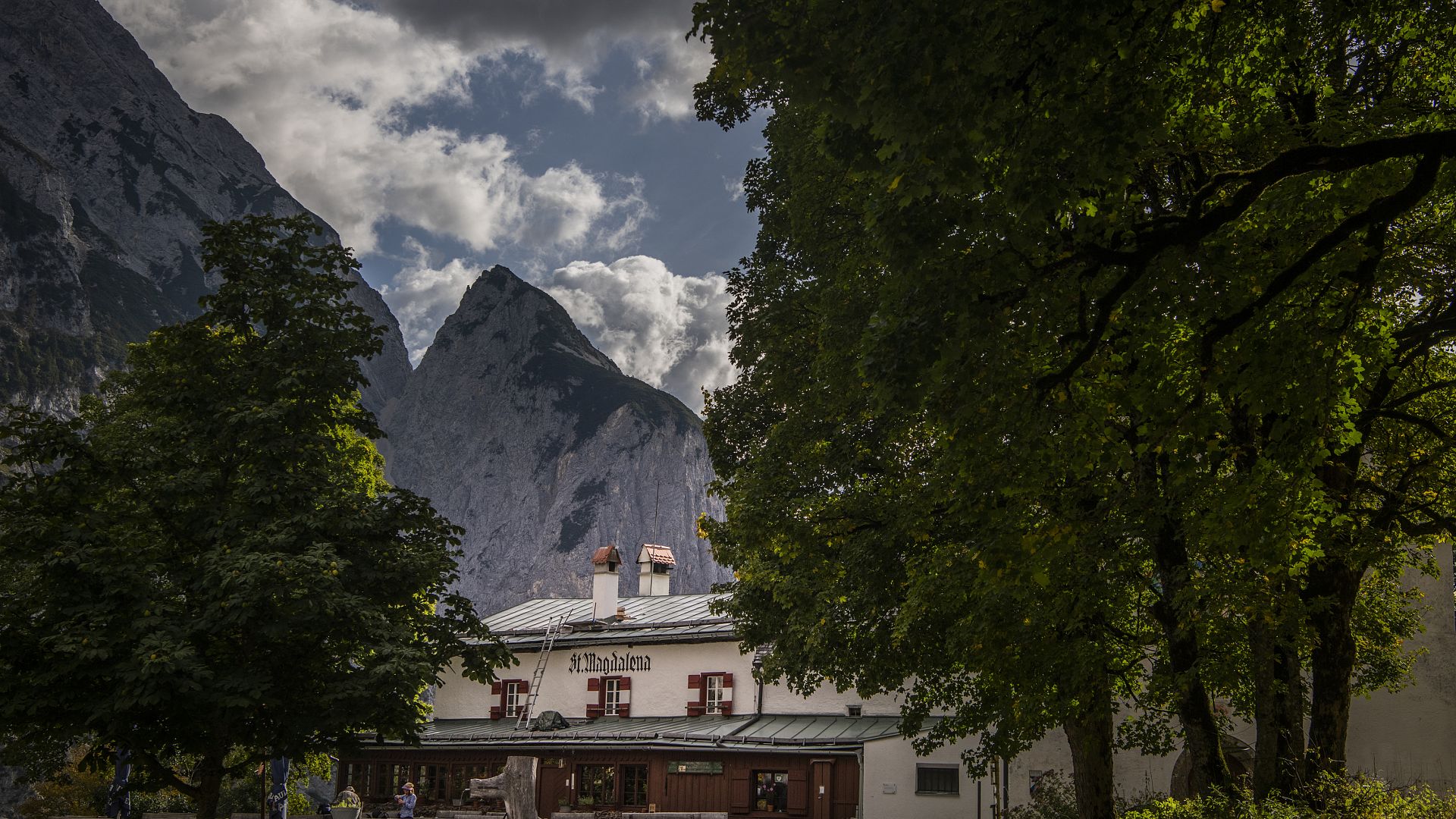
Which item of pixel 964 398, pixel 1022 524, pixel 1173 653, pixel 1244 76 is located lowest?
pixel 1173 653

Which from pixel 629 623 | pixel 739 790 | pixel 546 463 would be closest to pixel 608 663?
pixel 629 623

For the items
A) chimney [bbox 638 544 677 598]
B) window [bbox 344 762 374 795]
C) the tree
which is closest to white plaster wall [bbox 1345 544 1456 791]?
the tree

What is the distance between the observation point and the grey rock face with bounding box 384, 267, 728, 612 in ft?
541

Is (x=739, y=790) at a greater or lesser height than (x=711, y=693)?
lesser

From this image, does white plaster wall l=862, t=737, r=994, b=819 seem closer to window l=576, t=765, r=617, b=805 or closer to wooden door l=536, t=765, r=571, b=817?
window l=576, t=765, r=617, b=805

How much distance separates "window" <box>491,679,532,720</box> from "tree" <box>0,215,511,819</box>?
22609mm

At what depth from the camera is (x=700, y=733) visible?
33.7 m

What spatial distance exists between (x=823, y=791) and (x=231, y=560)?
→ 20.5 m

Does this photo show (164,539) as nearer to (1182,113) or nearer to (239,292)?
(239,292)

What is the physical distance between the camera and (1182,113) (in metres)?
9.82

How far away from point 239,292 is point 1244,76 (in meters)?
16.2

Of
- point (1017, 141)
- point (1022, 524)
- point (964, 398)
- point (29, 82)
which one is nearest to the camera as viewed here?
point (1017, 141)

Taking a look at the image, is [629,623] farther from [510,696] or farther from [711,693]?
[711,693]

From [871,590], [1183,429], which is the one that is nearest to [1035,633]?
[871,590]
